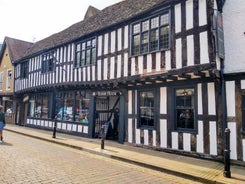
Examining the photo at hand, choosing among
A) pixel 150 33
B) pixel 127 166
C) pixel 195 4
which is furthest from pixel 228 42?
pixel 127 166

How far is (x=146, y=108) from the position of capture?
382 inches

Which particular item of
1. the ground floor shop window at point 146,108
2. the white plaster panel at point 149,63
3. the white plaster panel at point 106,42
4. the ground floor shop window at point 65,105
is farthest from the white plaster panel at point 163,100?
the ground floor shop window at point 65,105

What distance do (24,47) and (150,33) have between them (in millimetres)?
19148

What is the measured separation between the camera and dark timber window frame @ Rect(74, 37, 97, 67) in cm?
1251

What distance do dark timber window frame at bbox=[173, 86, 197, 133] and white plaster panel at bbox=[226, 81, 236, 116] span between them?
1.12 metres

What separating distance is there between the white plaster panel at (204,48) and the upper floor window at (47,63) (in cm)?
1106

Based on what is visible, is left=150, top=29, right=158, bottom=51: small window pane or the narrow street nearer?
the narrow street

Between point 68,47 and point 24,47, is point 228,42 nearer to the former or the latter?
point 68,47

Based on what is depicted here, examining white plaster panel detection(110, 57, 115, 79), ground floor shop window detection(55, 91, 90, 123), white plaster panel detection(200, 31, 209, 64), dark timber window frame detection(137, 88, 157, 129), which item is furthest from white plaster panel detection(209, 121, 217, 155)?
ground floor shop window detection(55, 91, 90, 123)

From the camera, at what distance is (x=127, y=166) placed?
679cm

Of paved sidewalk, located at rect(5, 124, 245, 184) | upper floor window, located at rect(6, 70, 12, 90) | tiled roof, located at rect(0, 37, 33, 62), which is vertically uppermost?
tiled roof, located at rect(0, 37, 33, 62)

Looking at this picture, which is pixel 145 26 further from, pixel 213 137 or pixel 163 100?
pixel 213 137

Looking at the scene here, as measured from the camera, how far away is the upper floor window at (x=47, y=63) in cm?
1576

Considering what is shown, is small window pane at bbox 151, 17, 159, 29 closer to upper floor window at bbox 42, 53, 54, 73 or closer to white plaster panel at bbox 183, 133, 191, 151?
white plaster panel at bbox 183, 133, 191, 151
